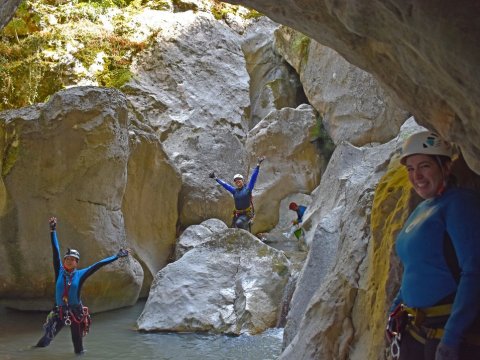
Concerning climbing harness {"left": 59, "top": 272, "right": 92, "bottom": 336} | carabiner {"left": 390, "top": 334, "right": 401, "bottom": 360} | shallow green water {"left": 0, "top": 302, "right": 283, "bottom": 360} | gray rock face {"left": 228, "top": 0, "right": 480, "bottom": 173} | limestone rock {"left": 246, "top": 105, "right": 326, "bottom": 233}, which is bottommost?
shallow green water {"left": 0, "top": 302, "right": 283, "bottom": 360}

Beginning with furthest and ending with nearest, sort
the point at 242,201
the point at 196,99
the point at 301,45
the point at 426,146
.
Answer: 1. the point at 301,45
2. the point at 196,99
3. the point at 242,201
4. the point at 426,146

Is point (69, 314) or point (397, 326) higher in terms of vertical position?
point (397, 326)

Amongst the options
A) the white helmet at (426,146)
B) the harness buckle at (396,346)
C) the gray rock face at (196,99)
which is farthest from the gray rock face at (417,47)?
the gray rock face at (196,99)

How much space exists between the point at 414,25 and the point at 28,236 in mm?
10050

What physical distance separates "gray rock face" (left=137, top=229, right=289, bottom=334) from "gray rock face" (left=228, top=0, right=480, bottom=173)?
24.4 feet

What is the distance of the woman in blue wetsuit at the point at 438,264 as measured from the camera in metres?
2.50

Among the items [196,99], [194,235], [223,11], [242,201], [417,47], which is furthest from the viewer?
[223,11]

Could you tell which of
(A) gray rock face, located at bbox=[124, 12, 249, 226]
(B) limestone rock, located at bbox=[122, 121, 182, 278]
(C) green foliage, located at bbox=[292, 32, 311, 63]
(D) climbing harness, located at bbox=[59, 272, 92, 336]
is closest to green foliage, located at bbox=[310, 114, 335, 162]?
(A) gray rock face, located at bbox=[124, 12, 249, 226]

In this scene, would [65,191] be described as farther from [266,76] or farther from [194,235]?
[266,76]

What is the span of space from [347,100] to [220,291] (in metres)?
10.2

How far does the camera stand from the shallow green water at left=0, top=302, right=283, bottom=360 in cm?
882

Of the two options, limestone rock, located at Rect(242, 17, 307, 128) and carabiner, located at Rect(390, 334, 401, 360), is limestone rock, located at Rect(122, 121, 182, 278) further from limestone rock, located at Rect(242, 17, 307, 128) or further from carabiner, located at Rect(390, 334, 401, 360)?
carabiner, located at Rect(390, 334, 401, 360)

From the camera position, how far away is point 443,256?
2672 mm

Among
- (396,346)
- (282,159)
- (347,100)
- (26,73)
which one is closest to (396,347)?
(396,346)
